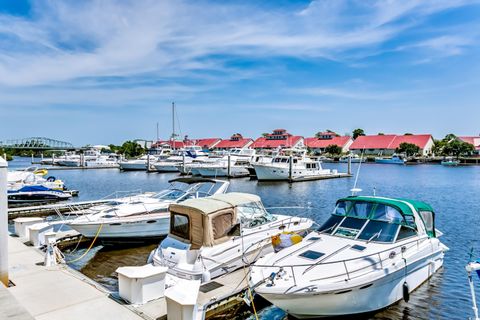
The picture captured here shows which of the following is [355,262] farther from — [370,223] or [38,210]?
[38,210]

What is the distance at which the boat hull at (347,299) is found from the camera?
797 centimetres

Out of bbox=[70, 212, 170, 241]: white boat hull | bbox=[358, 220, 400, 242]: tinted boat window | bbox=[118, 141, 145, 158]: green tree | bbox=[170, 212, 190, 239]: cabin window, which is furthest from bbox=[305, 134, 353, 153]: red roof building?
bbox=[170, 212, 190, 239]: cabin window

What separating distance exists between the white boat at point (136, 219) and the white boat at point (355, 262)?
22.6ft

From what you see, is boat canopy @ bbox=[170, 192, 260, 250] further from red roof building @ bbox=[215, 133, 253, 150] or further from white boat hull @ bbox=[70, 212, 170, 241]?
red roof building @ bbox=[215, 133, 253, 150]

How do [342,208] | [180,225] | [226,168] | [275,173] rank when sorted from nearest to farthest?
[180,225], [342,208], [275,173], [226,168]

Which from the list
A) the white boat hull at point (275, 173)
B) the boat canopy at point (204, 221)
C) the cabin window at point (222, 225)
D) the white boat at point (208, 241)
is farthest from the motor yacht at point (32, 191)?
the white boat hull at point (275, 173)

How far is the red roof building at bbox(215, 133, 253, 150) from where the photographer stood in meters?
126

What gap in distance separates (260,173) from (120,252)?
115 ft

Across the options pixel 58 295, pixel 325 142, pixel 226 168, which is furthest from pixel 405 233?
pixel 325 142

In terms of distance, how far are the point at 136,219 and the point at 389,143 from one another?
357ft

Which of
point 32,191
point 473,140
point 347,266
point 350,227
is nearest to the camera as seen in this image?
point 347,266

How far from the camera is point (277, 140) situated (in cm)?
12306

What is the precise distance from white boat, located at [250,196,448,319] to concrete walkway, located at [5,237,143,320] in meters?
3.28

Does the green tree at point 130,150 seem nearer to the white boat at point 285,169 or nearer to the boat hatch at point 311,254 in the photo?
the white boat at point 285,169
